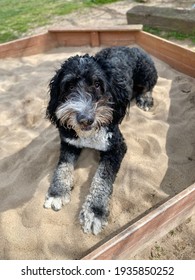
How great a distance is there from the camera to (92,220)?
299cm

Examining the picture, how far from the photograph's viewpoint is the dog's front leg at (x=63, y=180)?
10.6 feet

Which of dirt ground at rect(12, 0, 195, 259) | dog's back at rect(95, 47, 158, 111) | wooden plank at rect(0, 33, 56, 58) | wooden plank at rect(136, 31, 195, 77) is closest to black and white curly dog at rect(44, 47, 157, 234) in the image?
dirt ground at rect(12, 0, 195, 259)

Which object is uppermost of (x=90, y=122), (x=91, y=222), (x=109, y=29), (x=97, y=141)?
(x=90, y=122)

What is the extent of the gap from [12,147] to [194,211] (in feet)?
7.24

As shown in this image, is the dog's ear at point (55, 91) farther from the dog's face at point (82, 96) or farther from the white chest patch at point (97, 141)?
the white chest patch at point (97, 141)

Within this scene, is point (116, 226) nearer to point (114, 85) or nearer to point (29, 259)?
point (29, 259)

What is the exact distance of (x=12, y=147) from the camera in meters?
4.07

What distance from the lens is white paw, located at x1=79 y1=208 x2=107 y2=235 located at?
9.70 feet

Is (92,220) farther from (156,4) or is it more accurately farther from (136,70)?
(156,4)

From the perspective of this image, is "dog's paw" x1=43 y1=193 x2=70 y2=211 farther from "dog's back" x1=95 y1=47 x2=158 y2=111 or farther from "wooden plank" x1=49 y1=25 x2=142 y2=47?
"wooden plank" x1=49 y1=25 x2=142 y2=47

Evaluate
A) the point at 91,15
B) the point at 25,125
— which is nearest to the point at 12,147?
the point at 25,125

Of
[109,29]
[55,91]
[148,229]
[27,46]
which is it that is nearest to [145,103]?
[55,91]

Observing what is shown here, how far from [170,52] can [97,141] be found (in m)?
2.71

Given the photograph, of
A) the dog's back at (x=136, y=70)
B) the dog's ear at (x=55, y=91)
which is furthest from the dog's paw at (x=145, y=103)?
the dog's ear at (x=55, y=91)
